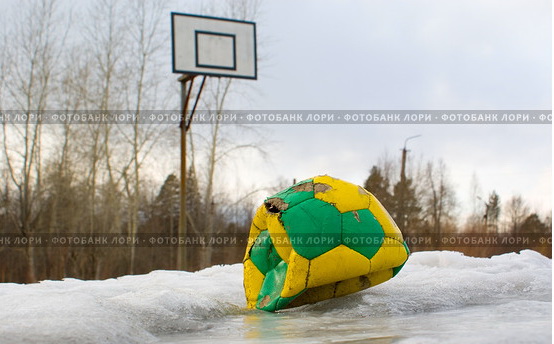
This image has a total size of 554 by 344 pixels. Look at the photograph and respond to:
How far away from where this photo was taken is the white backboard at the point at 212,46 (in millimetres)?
11250

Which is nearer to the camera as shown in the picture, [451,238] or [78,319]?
[78,319]

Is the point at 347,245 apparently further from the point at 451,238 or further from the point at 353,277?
the point at 451,238

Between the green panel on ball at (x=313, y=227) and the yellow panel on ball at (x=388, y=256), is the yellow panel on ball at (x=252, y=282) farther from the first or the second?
the yellow panel on ball at (x=388, y=256)

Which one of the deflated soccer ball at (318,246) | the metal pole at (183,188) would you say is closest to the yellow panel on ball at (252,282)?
the deflated soccer ball at (318,246)

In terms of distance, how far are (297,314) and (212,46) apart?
8825mm

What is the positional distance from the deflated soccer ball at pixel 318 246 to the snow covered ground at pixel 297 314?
0.14m

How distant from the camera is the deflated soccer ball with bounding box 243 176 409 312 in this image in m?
3.51

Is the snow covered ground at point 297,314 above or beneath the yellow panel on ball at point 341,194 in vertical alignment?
beneath

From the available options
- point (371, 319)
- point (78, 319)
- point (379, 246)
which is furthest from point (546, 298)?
point (78, 319)

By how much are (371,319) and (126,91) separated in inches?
658

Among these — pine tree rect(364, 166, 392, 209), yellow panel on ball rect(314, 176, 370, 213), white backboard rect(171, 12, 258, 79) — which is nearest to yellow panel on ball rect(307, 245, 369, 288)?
yellow panel on ball rect(314, 176, 370, 213)

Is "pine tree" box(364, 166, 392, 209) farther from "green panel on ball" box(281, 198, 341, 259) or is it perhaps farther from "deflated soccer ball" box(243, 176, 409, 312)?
"green panel on ball" box(281, 198, 341, 259)

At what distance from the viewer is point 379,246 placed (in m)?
3.68

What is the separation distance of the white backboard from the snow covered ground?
6998 mm
